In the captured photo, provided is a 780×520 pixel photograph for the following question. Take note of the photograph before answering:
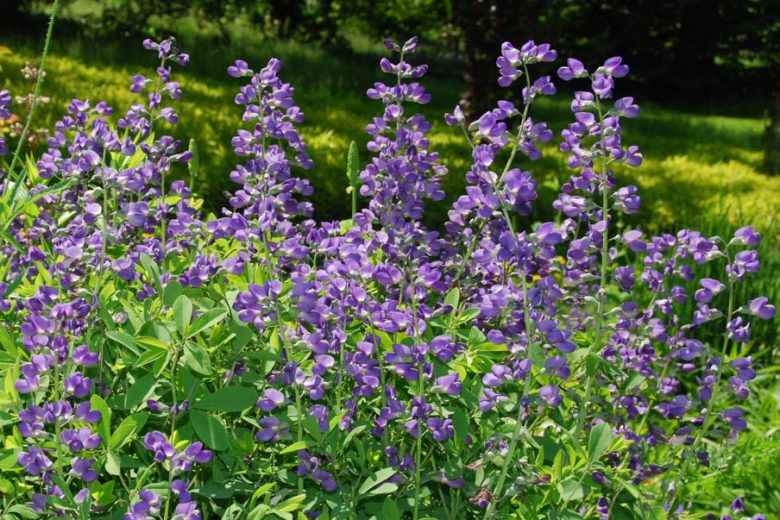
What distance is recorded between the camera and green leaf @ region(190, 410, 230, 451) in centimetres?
157

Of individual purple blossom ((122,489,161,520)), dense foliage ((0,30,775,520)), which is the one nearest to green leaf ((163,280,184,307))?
dense foliage ((0,30,775,520))

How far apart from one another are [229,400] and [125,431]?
0.18 m

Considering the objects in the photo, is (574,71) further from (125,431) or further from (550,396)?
(125,431)

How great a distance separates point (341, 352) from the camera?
5.86ft

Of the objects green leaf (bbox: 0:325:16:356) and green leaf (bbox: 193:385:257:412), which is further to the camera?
green leaf (bbox: 0:325:16:356)

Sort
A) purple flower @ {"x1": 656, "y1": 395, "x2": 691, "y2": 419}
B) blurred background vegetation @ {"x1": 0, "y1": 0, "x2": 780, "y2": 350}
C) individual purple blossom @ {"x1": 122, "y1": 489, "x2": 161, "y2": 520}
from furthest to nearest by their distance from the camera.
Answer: blurred background vegetation @ {"x1": 0, "y1": 0, "x2": 780, "y2": 350}
purple flower @ {"x1": 656, "y1": 395, "x2": 691, "y2": 419}
individual purple blossom @ {"x1": 122, "y1": 489, "x2": 161, "y2": 520}

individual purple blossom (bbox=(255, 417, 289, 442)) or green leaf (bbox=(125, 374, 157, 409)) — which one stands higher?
green leaf (bbox=(125, 374, 157, 409))

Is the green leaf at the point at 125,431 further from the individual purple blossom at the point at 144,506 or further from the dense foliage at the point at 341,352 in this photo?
the individual purple blossom at the point at 144,506

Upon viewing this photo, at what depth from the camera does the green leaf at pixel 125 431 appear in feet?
5.07

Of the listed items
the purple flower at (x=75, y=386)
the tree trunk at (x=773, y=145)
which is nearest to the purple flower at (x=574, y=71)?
the purple flower at (x=75, y=386)

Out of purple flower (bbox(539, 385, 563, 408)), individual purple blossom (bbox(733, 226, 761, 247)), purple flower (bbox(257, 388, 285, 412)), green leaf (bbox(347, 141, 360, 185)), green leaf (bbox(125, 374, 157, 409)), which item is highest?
individual purple blossom (bbox(733, 226, 761, 247))

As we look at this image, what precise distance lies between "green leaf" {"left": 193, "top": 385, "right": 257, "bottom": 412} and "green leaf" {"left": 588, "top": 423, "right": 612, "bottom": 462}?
642 mm

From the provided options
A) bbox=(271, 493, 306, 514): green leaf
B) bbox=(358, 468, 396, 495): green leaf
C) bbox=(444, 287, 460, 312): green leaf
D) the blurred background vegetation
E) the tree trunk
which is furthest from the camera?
the tree trunk

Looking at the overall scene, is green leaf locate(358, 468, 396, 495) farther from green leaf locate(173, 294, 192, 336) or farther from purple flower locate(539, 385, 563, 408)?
green leaf locate(173, 294, 192, 336)
